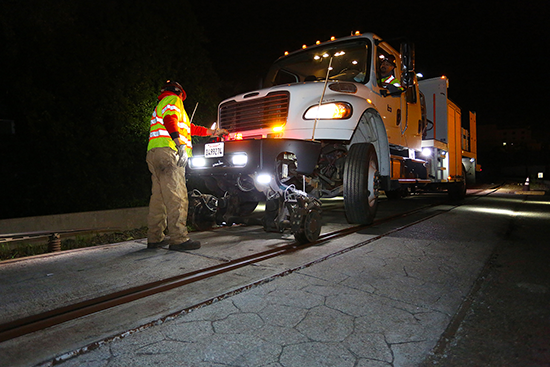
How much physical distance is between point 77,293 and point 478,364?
2762mm

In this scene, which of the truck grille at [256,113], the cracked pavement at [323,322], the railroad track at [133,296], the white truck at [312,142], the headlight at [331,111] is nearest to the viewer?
the cracked pavement at [323,322]

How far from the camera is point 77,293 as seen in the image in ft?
8.98

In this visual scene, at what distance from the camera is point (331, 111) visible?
4.76m

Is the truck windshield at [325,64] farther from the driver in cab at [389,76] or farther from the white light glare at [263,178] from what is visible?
the white light glare at [263,178]

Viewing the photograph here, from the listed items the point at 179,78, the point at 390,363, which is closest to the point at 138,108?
the point at 179,78

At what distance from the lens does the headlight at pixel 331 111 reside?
4719 mm

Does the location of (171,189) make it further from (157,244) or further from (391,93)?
(391,93)

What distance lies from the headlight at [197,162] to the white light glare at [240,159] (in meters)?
0.57

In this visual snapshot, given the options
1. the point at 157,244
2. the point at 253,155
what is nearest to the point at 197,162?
the point at 253,155

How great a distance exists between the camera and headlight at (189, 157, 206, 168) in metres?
4.73

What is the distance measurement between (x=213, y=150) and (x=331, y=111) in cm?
168

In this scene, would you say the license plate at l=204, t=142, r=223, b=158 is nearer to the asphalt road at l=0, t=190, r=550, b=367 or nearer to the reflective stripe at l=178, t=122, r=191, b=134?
the reflective stripe at l=178, t=122, r=191, b=134

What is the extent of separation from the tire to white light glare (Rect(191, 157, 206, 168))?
205cm

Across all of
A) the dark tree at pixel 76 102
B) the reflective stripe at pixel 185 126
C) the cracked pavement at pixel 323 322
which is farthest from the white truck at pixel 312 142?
the dark tree at pixel 76 102
